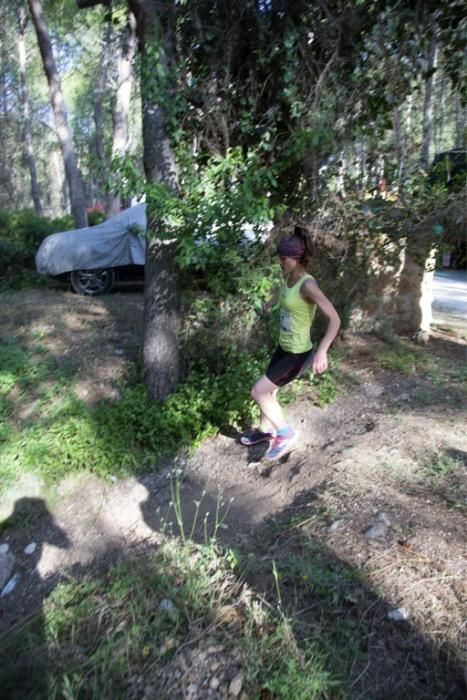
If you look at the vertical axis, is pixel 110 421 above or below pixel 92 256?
below

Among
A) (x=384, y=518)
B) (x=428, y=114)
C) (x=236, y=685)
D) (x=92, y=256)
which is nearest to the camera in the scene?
(x=236, y=685)

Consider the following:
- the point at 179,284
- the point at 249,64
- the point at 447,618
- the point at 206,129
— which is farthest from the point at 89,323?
the point at 447,618

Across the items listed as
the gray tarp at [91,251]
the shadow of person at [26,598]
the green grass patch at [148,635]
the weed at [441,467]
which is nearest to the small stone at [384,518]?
the weed at [441,467]

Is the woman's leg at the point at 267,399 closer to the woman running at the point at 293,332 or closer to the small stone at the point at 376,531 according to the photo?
the woman running at the point at 293,332

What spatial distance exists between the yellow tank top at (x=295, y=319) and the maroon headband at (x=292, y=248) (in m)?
0.20

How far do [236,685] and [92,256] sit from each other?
8.30m

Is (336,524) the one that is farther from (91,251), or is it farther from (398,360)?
(91,251)

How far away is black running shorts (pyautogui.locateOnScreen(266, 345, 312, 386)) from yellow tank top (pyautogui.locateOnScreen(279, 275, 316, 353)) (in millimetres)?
42

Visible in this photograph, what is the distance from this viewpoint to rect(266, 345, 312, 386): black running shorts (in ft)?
13.3

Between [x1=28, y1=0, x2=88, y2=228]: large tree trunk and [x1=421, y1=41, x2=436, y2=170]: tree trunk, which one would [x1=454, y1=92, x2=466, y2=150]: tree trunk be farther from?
[x1=28, y1=0, x2=88, y2=228]: large tree trunk

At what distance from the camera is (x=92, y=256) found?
937 centimetres

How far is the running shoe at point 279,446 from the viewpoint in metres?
4.38

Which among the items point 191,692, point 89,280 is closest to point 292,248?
point 191,692

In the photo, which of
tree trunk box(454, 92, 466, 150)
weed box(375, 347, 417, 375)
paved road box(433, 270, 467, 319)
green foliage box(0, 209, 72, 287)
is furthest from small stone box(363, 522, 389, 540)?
green foliage box(0, 209, 72, 287)
